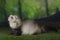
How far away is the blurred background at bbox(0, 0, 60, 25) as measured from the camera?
178 centimetres

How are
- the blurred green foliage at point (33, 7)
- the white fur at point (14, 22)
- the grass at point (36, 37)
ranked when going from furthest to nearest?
the blurred green foliage at point (33, 7) < the white fur at point (14, 22) < the grass at point (36, 37)

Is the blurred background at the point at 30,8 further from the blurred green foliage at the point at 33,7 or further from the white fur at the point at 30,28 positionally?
the white fur at the point at 30,28

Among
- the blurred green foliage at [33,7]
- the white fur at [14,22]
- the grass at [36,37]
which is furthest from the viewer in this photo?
the blurred green foliage at [33,7]

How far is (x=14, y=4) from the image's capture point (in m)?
1.80

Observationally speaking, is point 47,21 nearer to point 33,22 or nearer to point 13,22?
point 33,22

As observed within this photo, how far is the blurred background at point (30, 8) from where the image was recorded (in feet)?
5.85

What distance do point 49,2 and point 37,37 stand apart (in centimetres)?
46

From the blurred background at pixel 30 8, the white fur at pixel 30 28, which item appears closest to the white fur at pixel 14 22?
the white fur at pixel 30 28

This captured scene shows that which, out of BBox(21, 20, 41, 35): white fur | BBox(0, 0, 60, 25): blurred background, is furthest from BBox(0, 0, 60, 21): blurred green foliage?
BBox(21, 20, 41, 35): white fur

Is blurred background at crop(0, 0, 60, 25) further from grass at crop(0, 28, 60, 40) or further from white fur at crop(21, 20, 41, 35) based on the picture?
grass at crop(0, 28, 60, 40)

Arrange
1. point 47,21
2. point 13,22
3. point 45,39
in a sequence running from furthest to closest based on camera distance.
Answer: point 47,21 → point 13,22 → point 45,39

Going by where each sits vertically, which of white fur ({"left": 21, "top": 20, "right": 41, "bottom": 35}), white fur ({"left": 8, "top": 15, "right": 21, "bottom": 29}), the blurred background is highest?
the blurred background

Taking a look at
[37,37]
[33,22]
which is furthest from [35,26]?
[37,37]

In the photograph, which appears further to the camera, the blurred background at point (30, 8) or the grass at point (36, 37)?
the blurred background at point (30, 8)
